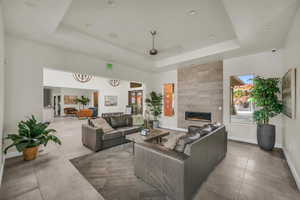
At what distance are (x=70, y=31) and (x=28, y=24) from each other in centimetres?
81

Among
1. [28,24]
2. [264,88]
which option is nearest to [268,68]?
[264,88]

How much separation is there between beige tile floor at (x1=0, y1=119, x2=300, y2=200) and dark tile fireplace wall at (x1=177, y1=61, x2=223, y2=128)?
2185 mm

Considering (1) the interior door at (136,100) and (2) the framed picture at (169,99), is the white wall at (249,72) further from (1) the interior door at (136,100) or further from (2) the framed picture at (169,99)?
(1) the interior door at (136,100)

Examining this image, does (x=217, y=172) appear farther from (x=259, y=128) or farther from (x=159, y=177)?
(x=259, y=128)

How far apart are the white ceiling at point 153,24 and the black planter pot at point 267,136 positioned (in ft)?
7.35

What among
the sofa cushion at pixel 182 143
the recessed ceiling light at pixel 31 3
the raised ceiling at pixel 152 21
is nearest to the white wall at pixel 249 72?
the raised ceiling at pixel 152 21

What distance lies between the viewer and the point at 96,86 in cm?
1012

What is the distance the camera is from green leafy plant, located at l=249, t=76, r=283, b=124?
3305 millimetres

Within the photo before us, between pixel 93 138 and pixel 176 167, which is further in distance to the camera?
pixel 93 138

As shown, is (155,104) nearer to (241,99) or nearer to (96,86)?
(241,99)

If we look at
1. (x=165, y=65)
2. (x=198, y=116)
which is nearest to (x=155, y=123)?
(x=198, y=116)

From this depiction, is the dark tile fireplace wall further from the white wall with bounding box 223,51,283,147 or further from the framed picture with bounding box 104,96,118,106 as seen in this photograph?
the framed picture with bounding box 104,96,118,106

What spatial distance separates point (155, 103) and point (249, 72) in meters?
3.85

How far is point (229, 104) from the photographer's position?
4531 millimetres
